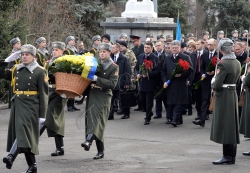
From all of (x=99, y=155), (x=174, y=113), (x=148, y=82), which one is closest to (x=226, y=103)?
(x=99, y=155)

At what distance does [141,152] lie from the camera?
40.1 feet

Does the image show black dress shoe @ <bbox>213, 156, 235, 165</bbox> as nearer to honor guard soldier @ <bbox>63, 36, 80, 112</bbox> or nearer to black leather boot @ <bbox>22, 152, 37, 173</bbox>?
black leather boot @ <bbox>22, 152, 37, 173</bbox>

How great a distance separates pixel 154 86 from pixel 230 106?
5008 millimetres

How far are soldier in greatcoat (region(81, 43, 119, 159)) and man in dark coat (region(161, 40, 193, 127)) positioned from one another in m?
4.14

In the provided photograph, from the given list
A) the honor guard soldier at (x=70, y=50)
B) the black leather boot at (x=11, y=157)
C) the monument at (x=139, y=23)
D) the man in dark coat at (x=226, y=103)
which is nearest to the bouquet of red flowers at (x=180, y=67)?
→ the honor guard soldier at (x=70, y=50)

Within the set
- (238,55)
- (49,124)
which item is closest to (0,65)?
(49,124)

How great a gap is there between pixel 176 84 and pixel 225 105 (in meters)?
4.47

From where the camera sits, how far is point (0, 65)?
12164 mm

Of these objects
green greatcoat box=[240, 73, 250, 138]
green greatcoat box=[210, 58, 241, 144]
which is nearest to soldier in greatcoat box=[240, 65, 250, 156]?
green greatcoat box=[240, 73, 250, 138]

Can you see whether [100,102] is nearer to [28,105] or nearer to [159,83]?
[28,105]

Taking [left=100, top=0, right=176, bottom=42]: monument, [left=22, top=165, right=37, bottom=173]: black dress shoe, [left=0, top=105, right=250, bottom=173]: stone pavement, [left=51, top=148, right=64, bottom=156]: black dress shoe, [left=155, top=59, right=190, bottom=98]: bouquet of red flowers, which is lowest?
[left=0, top=105, right=250, bottom=173]: stone pavement

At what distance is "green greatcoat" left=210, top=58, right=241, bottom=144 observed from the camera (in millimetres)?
10969

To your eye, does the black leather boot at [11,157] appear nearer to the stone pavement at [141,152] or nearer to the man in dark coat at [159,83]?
the stone pavement at [141,152]

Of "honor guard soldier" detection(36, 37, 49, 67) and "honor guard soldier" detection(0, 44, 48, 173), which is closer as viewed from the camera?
"honor guard soldier" detection(0, 44, 48, 173)
